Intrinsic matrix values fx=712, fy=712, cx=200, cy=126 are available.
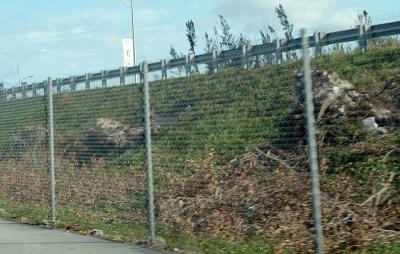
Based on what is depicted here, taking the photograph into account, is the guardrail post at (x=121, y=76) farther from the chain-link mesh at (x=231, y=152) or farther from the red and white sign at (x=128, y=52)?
the red and white sign at (x=128, y=52)

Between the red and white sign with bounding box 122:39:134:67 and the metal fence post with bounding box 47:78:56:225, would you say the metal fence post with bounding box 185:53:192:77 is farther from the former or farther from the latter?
the red and white sign with bounding box 122:39:134:67

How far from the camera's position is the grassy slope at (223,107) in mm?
8164

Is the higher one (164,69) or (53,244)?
(164,69)

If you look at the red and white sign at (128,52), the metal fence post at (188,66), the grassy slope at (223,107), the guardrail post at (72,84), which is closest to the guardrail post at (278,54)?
the grassy slope at (223,107)

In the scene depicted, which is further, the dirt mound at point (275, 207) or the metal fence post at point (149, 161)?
the metal fence post at point (149, 161)

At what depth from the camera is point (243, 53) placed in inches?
339

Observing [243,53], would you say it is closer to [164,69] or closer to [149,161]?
[164,69]

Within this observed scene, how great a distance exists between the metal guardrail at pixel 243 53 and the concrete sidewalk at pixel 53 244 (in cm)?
242

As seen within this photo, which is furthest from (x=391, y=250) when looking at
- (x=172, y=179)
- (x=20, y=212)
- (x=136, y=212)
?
(x=20, y=212)

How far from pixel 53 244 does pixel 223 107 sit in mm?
3174

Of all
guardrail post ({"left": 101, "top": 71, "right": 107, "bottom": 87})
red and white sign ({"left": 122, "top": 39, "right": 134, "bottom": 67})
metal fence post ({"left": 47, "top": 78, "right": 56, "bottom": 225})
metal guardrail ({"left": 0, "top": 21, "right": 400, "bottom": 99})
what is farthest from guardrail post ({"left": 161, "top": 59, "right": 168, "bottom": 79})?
red and white sign ({"left": 122, "top": 39, "right": 134, "bottom": 67})

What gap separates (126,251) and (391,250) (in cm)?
338

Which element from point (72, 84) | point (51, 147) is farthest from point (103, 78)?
point (51, 147)

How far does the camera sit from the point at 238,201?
8555mm
